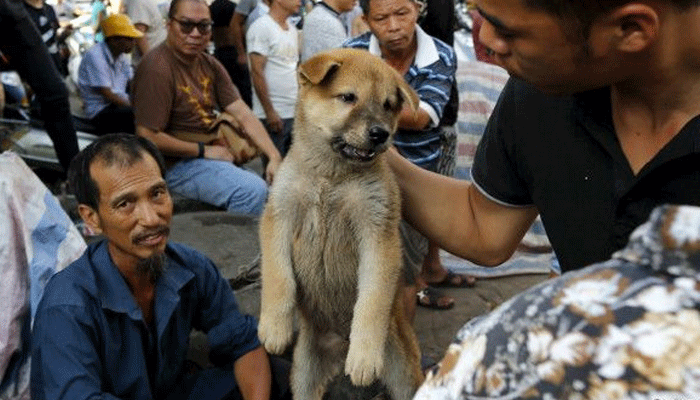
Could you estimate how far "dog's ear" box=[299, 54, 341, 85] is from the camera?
291 cm

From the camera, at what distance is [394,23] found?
4.36 metres

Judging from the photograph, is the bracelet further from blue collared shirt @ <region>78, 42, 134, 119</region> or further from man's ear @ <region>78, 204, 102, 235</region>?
man's ear @ <region>78, 204, 102, 235</region>

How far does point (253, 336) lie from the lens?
12.0 ft

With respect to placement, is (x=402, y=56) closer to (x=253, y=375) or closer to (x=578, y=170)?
(x=253, y=375)

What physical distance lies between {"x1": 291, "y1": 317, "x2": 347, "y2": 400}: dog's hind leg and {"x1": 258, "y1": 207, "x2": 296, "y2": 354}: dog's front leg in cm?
30

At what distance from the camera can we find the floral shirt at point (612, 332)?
868mm

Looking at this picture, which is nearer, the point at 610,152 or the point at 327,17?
the point at 610,152

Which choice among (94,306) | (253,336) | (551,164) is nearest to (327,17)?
(253,336)

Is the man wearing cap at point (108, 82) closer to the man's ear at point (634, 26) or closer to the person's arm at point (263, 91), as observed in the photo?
the person's arm at point (263, 91)

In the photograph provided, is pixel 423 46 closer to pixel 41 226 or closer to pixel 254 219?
pixel 254 219

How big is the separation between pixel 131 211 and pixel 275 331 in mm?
879

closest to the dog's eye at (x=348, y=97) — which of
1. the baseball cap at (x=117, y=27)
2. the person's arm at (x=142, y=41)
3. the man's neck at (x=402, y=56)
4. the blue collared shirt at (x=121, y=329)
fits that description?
the blue collared shirt at (x=121, y=329)

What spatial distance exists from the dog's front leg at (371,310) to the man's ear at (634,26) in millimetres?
1505

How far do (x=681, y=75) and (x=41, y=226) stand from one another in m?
2.79
